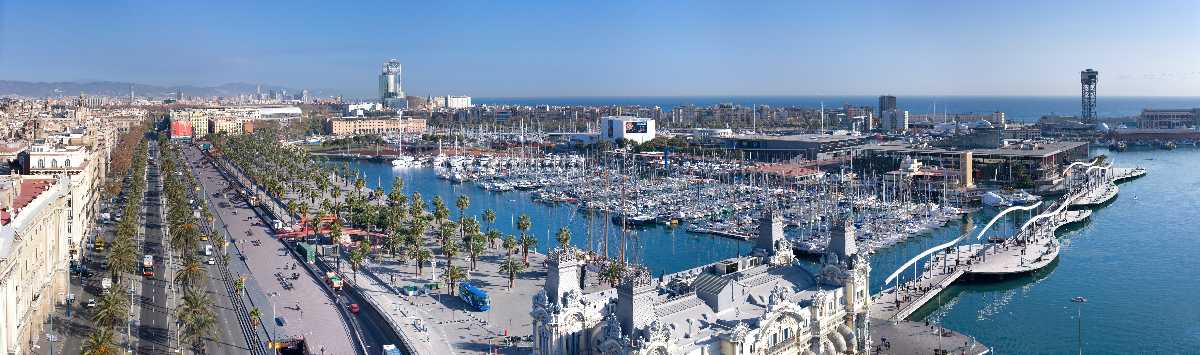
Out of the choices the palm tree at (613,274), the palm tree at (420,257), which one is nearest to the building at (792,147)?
the palm tree at (420,257)

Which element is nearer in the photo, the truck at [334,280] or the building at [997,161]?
the truck at [334,280]

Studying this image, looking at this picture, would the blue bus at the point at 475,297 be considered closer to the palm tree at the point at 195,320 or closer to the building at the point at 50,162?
the palm tree at the point at 195,320

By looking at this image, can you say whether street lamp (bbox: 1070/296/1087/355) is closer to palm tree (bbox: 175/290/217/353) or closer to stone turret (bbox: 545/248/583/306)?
stone turret (bbox: 545/248/583/306)

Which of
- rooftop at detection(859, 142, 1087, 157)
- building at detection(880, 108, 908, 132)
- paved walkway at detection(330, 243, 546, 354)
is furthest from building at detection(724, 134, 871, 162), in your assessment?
paved walkway at detection(330, 243, 546, 354)

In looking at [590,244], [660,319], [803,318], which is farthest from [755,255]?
[590,244]

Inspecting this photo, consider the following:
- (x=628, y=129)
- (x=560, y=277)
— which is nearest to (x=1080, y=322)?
(x=560, y=277)

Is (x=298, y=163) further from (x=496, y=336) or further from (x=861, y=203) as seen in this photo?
(x=496, y=336)
